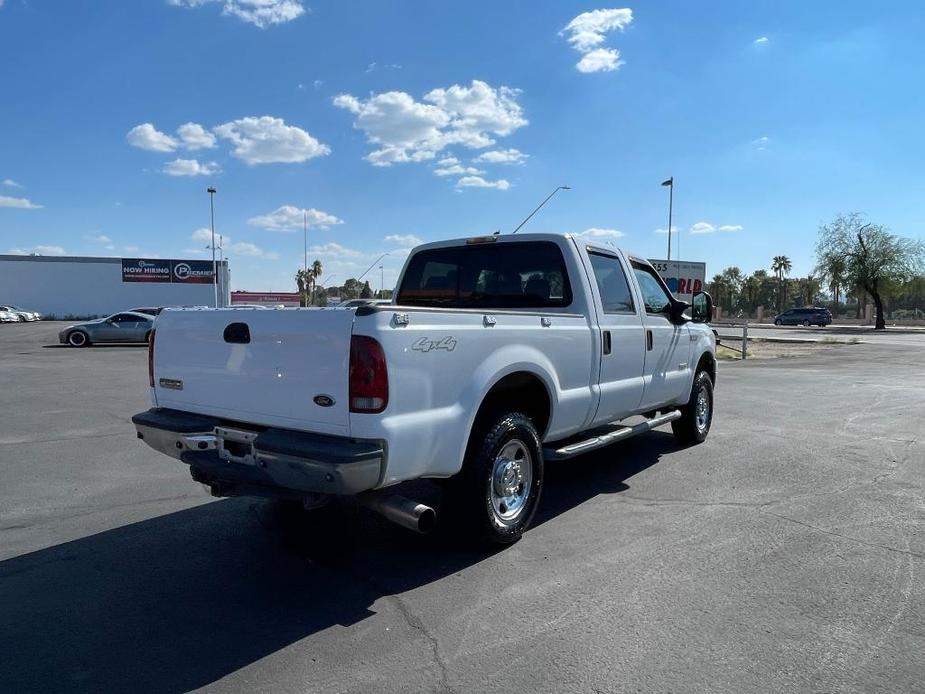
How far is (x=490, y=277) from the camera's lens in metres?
5.74

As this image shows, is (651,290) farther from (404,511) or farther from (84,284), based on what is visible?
(84,284)

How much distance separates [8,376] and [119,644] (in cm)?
1390

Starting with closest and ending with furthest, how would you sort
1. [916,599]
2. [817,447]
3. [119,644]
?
1. [119,644]
2. [916,599]
3. [817,447]

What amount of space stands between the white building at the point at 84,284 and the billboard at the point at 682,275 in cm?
4618

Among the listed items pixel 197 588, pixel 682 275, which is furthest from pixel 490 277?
pixel 682 275

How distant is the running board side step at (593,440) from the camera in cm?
486

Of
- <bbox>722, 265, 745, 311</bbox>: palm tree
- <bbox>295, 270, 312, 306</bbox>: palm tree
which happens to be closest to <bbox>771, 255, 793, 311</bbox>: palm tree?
<bbox>722, 265, 745, 311</bbox>: palm tree

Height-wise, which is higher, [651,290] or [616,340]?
[651,290]

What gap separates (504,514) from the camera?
178 inches

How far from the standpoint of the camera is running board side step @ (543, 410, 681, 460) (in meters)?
4.86

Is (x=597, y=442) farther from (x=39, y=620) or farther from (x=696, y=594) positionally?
(x=39, y=620)

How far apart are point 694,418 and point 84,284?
64823 millimetres

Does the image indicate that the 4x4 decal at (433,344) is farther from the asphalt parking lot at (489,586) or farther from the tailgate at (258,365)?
the asphalt parking lot at (489,586)

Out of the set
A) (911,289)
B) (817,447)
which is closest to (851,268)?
(911,289)
